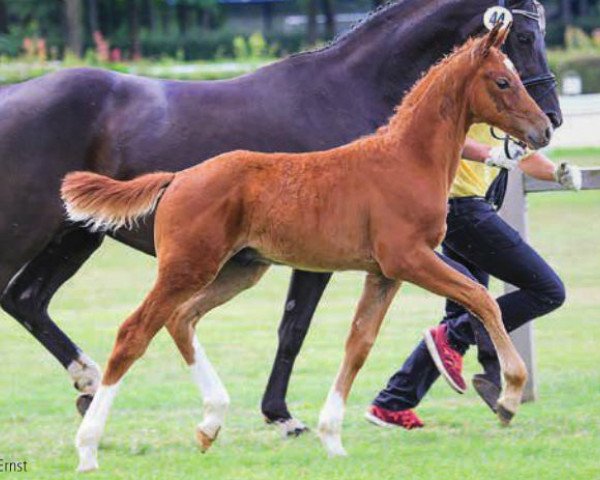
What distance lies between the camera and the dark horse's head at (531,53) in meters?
7.51

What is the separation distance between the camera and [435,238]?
21.3ft

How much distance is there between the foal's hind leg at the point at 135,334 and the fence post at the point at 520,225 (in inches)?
98.9

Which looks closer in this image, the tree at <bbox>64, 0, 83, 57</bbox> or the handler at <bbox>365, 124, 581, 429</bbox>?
the handler at <bbox>365, 124, 581, 429</bbox>

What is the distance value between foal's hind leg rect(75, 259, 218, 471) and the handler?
146 cm

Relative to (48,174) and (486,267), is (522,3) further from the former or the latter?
(48,174)

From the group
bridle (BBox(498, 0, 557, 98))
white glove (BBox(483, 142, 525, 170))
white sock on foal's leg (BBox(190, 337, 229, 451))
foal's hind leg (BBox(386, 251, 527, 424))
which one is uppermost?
bridle (BBox(498, 0, 557, 98))

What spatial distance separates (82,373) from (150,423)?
45 centimetres

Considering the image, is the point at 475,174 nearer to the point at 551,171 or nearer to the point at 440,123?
the point at 551,171

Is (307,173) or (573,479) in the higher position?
(307,173)

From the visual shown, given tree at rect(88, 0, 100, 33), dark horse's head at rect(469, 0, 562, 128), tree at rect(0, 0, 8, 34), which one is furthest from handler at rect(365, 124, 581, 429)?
tree at rect(0, 0, 8, 34)

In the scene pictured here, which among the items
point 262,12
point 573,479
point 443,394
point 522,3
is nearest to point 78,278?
point 443,394

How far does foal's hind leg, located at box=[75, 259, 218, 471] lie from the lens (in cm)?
641

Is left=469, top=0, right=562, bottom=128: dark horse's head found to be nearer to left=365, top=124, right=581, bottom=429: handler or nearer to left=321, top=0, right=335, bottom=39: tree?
left=365, top=124, right=581, bottom=429: handler

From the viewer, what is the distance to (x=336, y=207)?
6.48 meters
